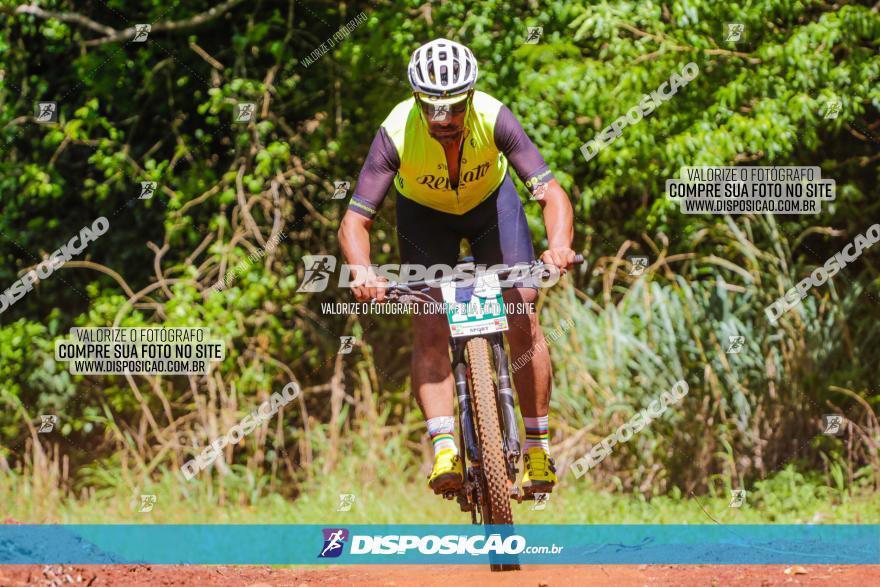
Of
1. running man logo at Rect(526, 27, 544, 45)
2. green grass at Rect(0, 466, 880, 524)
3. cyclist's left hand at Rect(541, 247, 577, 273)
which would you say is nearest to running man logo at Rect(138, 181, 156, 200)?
green grass at Rect(0, 466, 880, 524)

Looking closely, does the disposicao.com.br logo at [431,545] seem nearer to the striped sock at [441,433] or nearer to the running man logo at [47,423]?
the striped sock at [441,433]

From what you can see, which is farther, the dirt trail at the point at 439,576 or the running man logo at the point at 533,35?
the running man logo at the point at 533,35

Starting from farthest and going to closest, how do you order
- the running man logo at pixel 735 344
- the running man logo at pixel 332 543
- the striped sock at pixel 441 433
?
the running man logo at pixel 735 344
the running man logo at pixel 332 543
the striped sock at pixel 441 433

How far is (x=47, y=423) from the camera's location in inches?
428

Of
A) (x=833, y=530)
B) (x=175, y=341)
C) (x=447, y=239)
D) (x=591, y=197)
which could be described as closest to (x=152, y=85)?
(x=175, y=341)

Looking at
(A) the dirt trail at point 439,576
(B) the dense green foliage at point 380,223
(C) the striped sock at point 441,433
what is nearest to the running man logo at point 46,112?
(B) the dense green foliage at point 380,223

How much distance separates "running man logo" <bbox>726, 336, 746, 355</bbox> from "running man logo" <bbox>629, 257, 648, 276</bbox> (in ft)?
3.28

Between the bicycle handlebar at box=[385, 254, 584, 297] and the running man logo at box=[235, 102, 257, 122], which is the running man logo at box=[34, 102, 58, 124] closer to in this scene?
the running man logo at box=[235, 102, 257, 122]

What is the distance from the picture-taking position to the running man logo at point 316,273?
10758mm

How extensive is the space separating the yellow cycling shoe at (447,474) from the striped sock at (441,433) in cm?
8

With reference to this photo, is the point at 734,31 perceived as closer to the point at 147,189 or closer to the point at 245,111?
the point at 245,111

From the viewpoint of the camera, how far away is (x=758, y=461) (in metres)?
9.30

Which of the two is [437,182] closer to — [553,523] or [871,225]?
[553,523]

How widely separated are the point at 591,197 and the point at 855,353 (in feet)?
8.08
